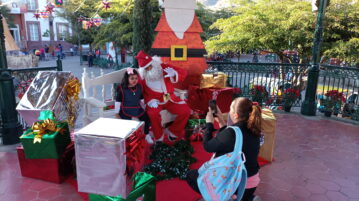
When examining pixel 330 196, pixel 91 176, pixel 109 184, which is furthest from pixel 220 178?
pixel 330 196

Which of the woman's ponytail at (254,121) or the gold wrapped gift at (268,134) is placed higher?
the woman's ponytail at (254,121)

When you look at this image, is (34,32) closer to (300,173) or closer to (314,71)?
(314,71)

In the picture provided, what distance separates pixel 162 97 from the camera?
13.9ft

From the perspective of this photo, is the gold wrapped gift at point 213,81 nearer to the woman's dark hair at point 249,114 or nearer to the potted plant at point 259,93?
the potted plant at point 259,93

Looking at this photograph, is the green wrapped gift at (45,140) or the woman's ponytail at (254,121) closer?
the woman's ponytail at (254,121)

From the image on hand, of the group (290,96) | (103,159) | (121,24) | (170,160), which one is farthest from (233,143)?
(121,24)

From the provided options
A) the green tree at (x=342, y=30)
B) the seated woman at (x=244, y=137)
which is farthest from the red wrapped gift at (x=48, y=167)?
the green tree at (x=342, y=30)

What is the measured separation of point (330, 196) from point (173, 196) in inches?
75.5

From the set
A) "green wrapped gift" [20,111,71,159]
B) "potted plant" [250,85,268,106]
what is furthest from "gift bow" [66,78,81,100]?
"potted plant" [250,85,268,106]

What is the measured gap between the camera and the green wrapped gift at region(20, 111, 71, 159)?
10.7 ft

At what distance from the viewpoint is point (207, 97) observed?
522 cm

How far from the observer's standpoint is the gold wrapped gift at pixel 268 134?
396cm

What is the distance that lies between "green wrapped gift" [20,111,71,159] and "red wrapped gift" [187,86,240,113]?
2.53 metres

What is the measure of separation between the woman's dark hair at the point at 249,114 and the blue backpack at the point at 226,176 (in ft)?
0.56
